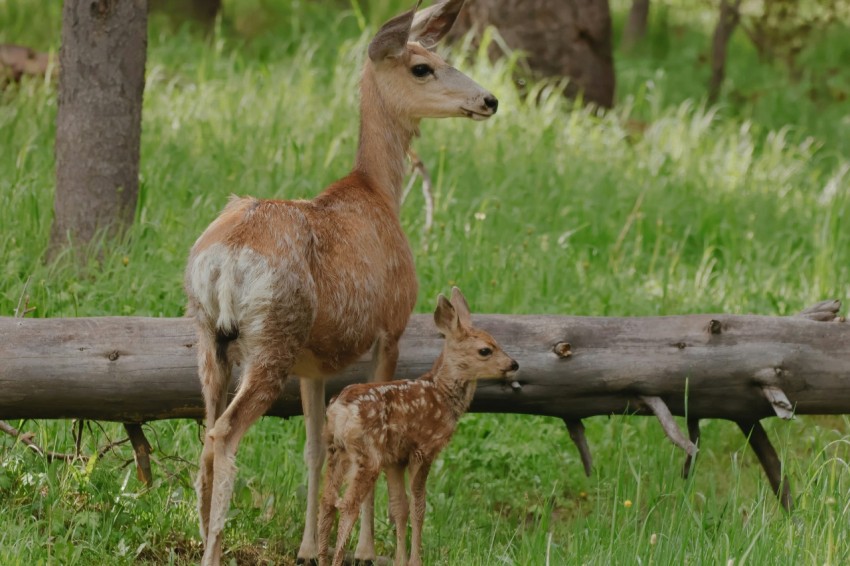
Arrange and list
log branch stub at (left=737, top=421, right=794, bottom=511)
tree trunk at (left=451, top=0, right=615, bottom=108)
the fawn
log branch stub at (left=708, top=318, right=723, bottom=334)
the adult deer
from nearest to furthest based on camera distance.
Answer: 1. the adult deer
2. the fawn
3. log branch stub at (left=708, top=318, right=723, bottom=334)
4. log branch stub at (left=737, top=421, right=794, bottom=511)
5. tree trunk at (left=451, top=0, right=615, bottom=108)

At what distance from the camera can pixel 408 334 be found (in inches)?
233

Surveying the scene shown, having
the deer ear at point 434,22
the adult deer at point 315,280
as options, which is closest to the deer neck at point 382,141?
the adult deer at point 315,280

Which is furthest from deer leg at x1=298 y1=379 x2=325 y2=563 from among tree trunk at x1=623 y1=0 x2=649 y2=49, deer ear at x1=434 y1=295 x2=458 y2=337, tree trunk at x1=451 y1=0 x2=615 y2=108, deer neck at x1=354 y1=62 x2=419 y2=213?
tree trunk at x1=623 y1=0 x2=649 y2=49

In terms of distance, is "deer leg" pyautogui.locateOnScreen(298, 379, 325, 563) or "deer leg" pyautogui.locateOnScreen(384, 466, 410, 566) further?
"deer leg" pyautogui.locateOnScreen(298, 379, 325, 563)

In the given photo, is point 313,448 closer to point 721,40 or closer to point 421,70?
point 421,70

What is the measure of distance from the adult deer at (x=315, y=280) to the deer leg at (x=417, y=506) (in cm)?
41

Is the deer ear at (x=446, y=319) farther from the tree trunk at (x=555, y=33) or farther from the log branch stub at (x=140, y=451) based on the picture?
the tree trunk at (x=555, y=33)

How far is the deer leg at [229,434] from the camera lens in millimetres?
4668

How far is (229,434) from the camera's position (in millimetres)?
4676

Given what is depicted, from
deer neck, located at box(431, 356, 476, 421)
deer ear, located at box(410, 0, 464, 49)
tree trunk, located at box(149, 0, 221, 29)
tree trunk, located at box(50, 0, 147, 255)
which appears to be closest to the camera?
deer neck, located at box(431, 356, 476, 421)

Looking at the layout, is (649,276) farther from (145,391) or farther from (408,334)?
(145,391)

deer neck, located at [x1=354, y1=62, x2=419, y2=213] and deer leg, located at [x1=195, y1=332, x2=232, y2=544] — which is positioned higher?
deer neck, located at [x1=354, y1=62, x2=419, y2=213]

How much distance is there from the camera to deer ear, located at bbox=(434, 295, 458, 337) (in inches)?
212

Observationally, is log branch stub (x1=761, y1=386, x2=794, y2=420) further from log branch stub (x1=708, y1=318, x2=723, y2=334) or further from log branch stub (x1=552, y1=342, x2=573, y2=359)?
log branch stub (x1=552, y1=342, x2=573, y2=359)
